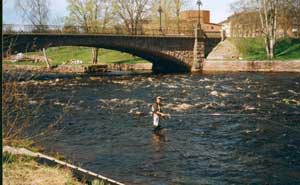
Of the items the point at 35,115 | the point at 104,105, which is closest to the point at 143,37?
the point at 104,105

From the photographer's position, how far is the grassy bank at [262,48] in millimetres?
65938

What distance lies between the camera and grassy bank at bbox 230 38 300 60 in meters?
65.9

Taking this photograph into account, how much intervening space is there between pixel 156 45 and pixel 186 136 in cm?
4509

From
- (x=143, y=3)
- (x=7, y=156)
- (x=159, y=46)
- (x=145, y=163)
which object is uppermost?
(x=143, y=3)

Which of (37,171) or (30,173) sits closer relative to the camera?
(30,173)

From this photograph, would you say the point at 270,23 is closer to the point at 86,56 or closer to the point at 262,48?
the point at 262,48

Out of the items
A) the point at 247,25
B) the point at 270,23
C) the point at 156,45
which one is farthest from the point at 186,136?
the point at 247,25

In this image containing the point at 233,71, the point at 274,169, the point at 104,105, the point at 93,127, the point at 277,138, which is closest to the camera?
the point at 274,169

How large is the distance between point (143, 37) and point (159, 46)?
335 centimetres

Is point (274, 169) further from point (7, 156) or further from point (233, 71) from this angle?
point (233, 71)

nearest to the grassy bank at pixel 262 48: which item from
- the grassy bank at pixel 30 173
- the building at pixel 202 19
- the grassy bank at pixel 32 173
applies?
the building at pixel 202 19

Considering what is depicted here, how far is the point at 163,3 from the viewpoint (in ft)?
321

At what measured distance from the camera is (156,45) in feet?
217

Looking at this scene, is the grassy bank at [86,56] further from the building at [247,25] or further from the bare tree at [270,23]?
the bare tree at [270,23]
